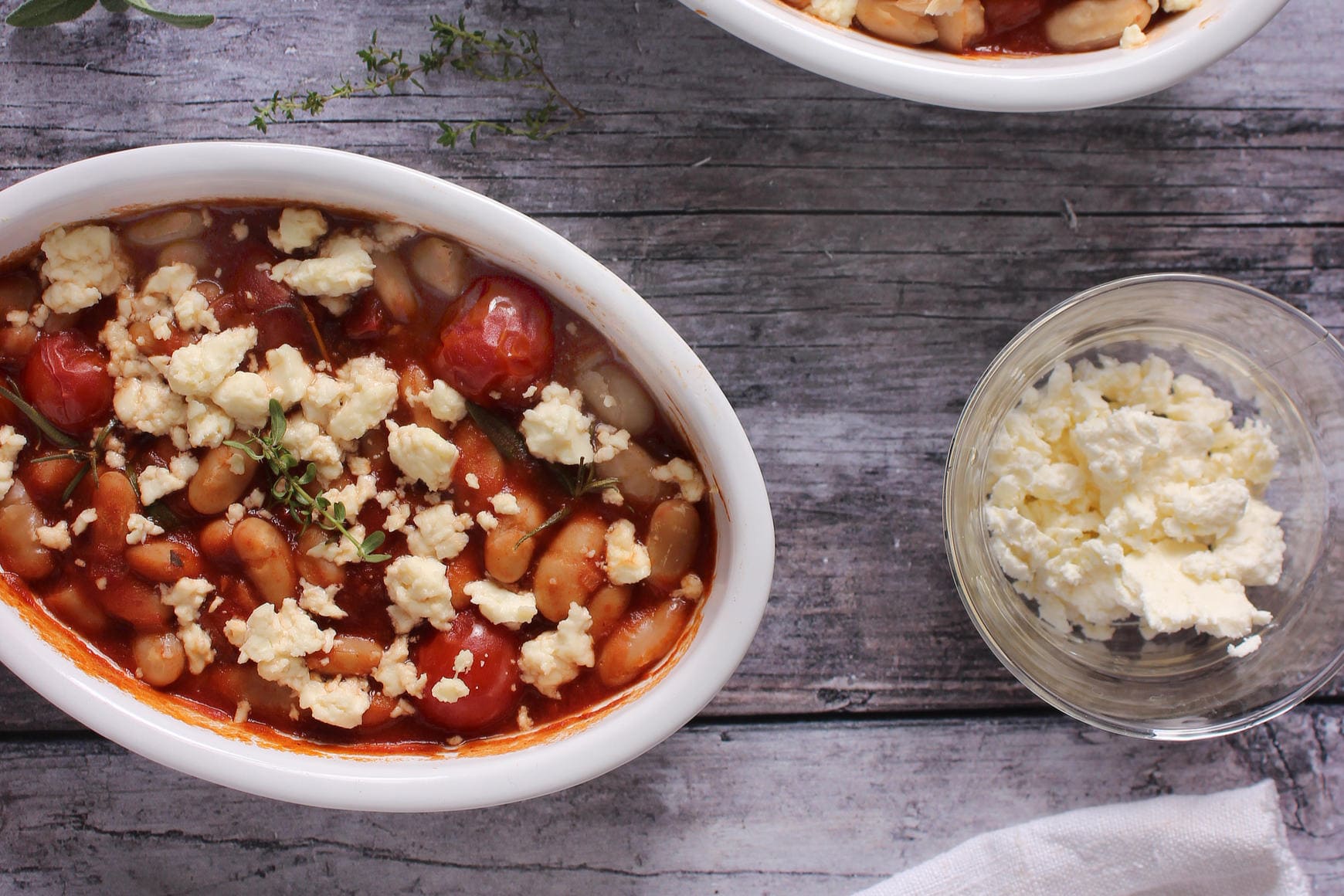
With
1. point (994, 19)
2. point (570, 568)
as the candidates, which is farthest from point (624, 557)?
point (994, 19)

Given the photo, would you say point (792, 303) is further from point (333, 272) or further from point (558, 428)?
point (333, 272)

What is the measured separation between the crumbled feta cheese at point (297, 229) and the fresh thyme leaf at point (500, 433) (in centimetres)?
26

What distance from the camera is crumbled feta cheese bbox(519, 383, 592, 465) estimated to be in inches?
44.0

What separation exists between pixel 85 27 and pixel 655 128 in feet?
2.53

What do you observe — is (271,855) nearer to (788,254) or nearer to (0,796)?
(0,796)

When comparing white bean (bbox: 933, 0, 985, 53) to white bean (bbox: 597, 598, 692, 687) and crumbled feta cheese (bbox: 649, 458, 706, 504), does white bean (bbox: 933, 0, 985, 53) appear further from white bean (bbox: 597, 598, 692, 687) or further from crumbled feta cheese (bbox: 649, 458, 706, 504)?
white bean (bbox: 597, 598, 692, 687)

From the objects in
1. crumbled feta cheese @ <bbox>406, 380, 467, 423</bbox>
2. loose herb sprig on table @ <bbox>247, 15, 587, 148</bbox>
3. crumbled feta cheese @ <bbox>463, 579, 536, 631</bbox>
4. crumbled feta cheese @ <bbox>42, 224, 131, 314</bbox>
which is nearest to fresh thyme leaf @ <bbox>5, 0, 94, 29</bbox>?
loose herb sprig on table @ <bbox>247, 15, 587, 148</bbox>

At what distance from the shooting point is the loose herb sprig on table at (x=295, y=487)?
111 cm

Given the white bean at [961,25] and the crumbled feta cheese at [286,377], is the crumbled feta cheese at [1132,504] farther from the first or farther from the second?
A: the crumbled feta cheese at [286,377]

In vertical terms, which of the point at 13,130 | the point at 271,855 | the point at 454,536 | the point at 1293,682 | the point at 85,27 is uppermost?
the point at 85,27

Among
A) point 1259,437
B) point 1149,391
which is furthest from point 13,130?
point 1259,437

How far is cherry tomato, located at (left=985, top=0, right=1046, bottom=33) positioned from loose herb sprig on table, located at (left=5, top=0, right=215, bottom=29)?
96 cm

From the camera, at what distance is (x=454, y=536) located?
3.77ft

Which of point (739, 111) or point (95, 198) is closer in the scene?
point (95, 198)
